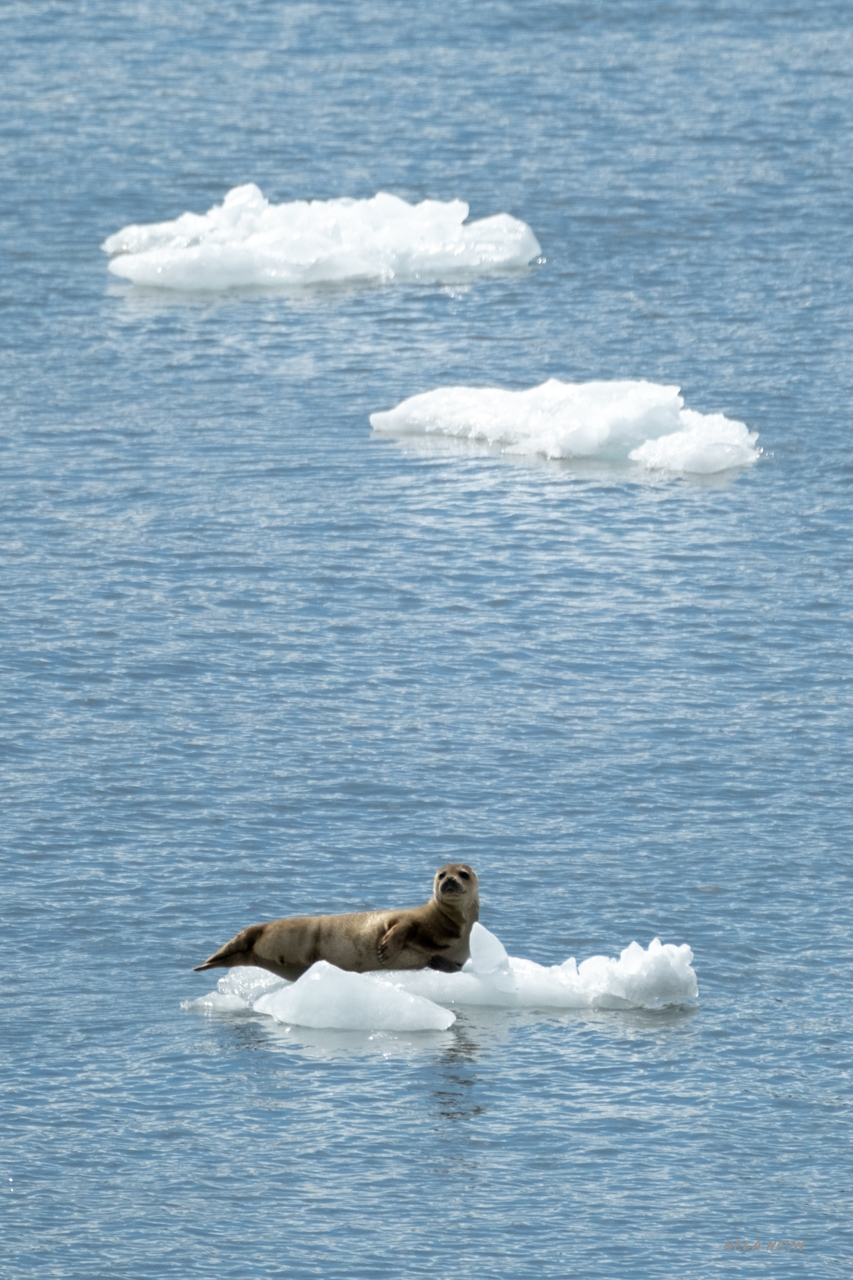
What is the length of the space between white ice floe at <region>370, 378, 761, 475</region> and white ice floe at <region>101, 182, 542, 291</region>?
6.17 metres

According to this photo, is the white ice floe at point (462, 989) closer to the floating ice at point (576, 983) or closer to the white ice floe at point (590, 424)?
the floating ice at point (576, 983)

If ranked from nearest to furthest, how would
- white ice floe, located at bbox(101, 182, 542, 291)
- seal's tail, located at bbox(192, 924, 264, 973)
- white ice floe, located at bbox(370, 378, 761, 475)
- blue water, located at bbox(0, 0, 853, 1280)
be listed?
blue water, located at bbox(0, 0, 853, 1280) → seal's tail, located at bbox(192, 924, 264, 973) → white ice floe, located at bbox(370, 378, 761, 475) → white ice floe, located at bbox(101, 182, 542, 291)

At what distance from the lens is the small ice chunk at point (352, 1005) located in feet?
40.5

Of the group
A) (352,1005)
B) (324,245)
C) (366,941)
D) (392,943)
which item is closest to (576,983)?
(392,943)

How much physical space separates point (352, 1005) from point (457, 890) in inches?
32.8

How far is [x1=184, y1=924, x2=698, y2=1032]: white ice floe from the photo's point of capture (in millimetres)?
12383

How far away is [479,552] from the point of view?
Result: 816 inches

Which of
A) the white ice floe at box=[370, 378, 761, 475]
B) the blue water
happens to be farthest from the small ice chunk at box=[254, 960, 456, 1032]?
the white ice floe at box=[370, 378, 761, 475]

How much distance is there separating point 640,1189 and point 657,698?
276 inches

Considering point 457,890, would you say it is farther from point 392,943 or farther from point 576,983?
point 576,983

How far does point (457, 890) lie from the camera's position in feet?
41.2

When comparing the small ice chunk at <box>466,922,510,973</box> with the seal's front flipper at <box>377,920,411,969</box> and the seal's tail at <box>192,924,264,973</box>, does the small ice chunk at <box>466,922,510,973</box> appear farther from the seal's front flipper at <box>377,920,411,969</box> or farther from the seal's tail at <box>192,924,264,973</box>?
the seal's tail at <box>192,924,264,973</box>

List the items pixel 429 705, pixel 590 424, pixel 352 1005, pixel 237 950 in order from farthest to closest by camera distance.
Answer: pixel 590 424
pixel 429 705
pixel 237 950
pixel 352 1005

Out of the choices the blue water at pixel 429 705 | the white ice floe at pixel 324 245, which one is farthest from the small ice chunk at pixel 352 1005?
the white ice floe at pixel 324 245
